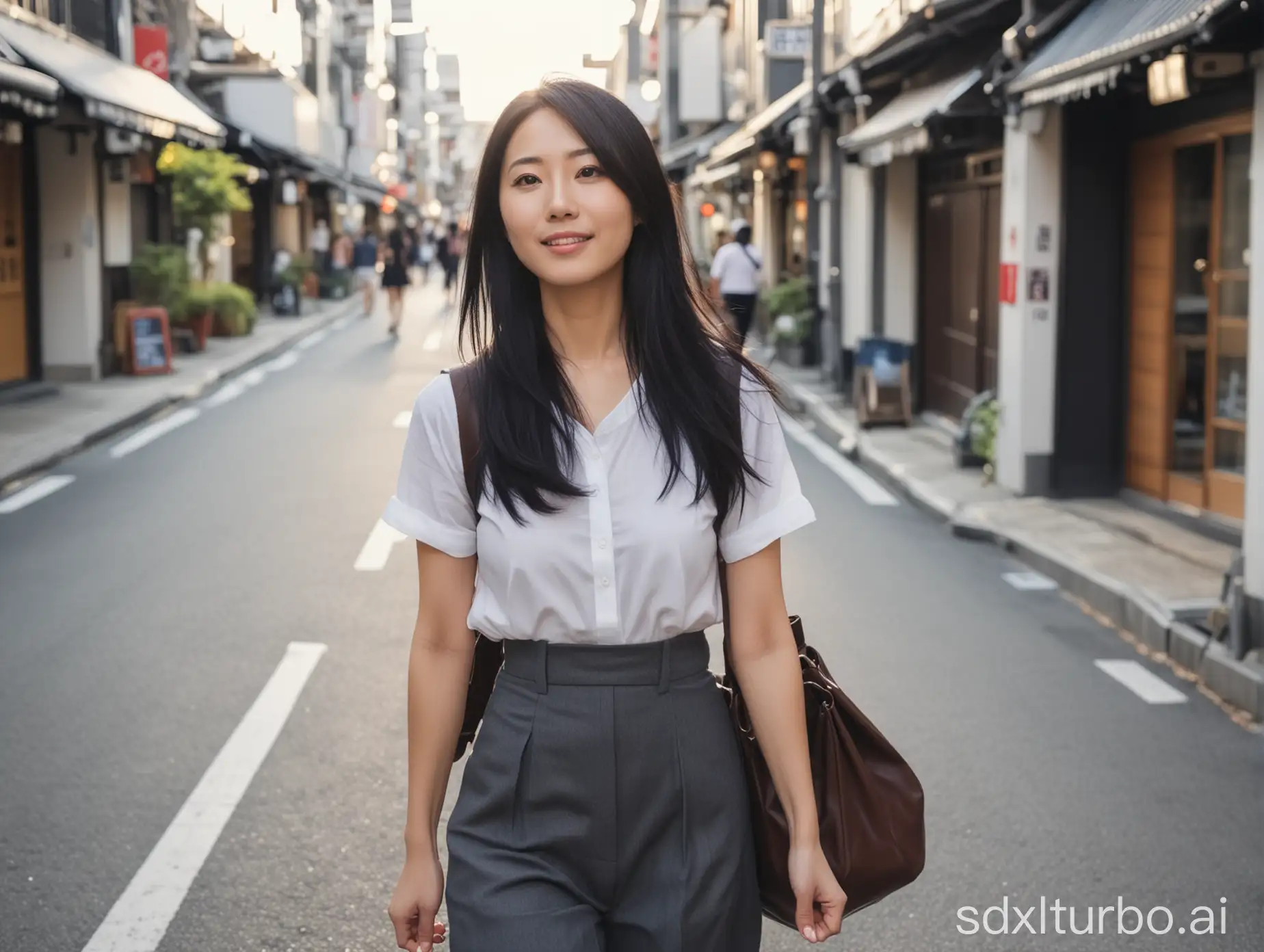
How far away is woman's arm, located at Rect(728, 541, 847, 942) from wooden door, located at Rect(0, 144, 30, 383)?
1798cm

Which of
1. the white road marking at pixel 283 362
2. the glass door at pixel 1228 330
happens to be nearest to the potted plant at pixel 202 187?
the white road marking at pixel 283 362

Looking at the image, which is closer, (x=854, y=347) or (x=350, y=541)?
(x=350, y=541)

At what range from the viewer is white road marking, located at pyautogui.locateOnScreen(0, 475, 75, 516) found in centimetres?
1185

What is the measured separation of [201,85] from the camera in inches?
1414

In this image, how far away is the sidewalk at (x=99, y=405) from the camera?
14.1m

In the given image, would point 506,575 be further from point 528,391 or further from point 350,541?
point 350,541

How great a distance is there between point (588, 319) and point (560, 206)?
196 millimetres

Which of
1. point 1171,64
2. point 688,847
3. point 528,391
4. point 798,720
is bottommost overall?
point 688,847

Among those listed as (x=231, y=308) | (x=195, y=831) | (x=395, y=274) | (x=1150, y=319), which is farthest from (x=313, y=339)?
(x=195, y=831)

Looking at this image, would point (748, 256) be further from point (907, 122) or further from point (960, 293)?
point (907, 122)

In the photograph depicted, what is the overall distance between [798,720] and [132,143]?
20132 mm

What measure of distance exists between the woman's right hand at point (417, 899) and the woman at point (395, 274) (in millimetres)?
27724

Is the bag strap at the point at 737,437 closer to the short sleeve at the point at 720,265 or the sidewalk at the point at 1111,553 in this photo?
the sidewalk at the point at 1111,553

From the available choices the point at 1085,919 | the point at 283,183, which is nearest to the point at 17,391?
the point at 1085,919
